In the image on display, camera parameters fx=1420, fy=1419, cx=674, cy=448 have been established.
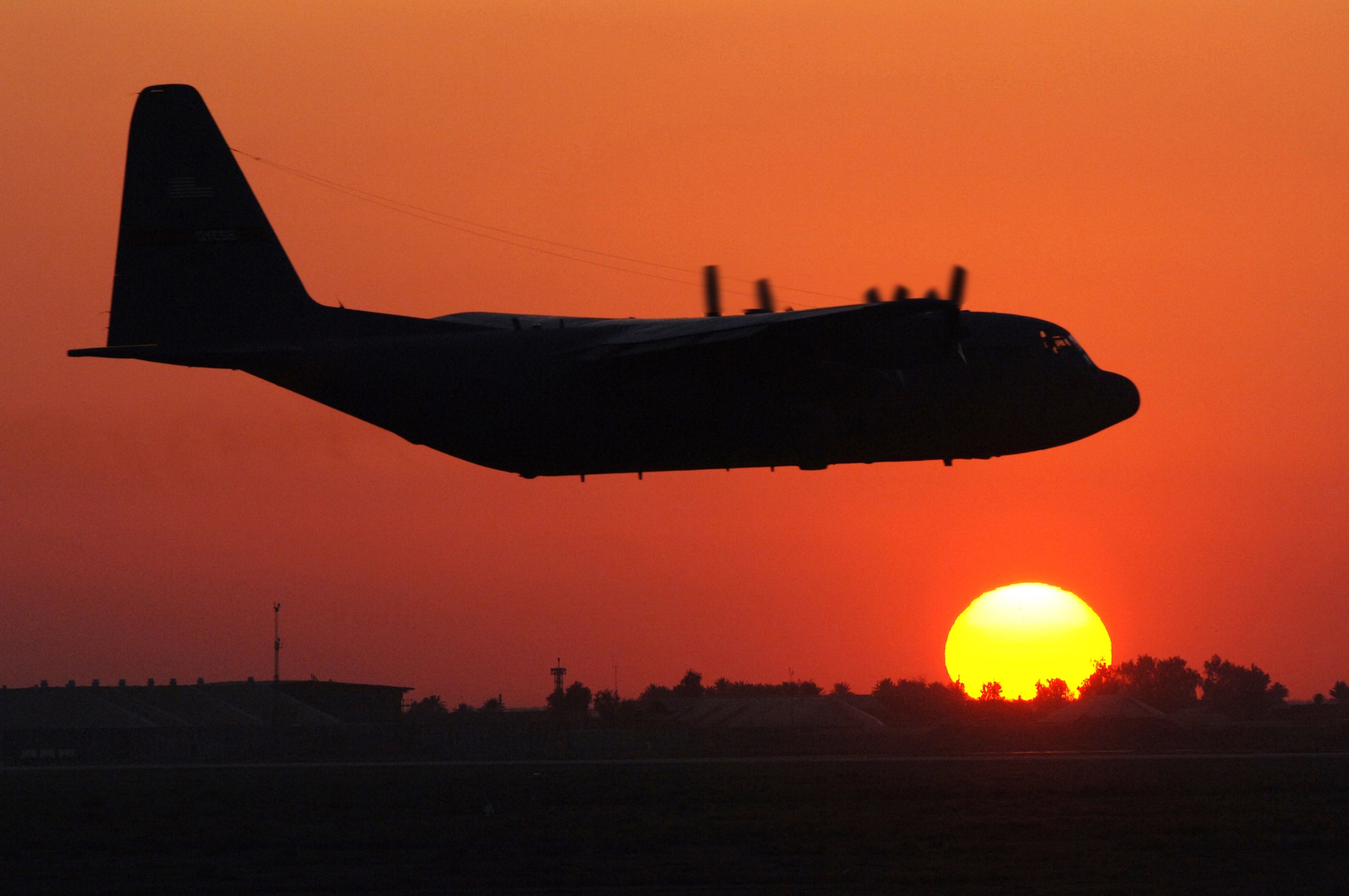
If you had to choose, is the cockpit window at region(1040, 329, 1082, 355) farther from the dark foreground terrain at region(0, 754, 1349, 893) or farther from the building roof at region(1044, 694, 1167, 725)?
the building roof at region(1044, 694, 1167, 725)

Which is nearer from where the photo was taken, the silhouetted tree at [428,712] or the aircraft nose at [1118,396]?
the aircraft nose at [1118,396]

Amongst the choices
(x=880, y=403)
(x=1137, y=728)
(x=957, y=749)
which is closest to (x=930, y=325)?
(x=880, y=403)

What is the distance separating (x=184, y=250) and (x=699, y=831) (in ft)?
68.4

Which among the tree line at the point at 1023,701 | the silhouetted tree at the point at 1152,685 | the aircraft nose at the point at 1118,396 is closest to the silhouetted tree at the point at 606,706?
the tree line at the point at 1023,701

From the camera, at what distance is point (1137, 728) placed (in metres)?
90.7

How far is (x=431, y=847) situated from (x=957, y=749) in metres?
53.7

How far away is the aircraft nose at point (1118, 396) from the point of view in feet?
108

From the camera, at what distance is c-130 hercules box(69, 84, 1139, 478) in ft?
96.9

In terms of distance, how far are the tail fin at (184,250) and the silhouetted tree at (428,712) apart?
8805 cm

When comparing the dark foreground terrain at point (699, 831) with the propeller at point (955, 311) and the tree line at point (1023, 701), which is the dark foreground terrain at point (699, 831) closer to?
the propeller at point (955, 311)

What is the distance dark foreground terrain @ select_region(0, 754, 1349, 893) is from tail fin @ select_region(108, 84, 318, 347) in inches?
483

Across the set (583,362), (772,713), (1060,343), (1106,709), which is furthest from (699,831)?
(772,713)

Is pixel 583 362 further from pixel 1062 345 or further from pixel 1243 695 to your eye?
pixel 1243 695

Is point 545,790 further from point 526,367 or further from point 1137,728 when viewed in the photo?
point 1137,728
